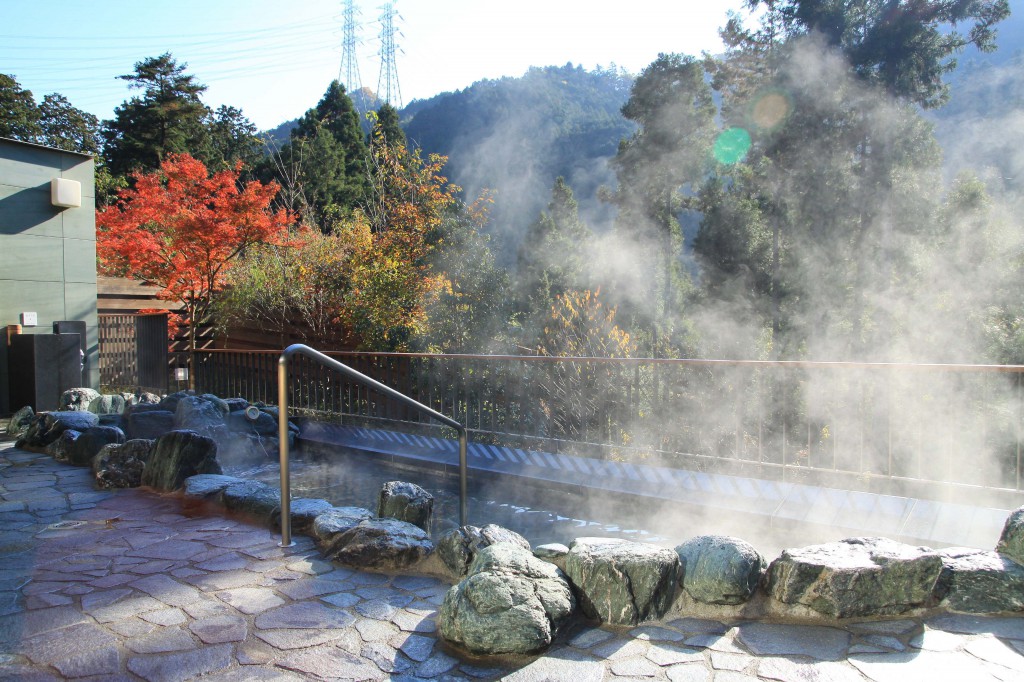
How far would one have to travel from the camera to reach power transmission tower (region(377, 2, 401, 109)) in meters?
36.0

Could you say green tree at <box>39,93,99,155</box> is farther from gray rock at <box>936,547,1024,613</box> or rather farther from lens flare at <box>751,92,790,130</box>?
gray rock at <box>936,547,1024,613</box>

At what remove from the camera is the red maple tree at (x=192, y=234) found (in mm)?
13203

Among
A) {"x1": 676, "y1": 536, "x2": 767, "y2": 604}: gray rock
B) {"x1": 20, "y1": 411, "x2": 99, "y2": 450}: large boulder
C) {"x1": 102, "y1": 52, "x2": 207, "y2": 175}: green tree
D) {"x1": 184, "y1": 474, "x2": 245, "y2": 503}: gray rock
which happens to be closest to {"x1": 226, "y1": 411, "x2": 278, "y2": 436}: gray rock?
{"x1": 20, "y1": 411, "x2": 99, "y2": 450}: large boulder

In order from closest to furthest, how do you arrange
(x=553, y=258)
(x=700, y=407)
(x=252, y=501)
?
1. (x=252, y=501)
2. (x=700, y=407)
3. (x=553, y=258)

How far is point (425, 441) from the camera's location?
6.35 m

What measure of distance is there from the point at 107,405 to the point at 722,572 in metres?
7.54

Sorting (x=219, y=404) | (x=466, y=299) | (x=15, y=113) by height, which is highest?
(x=15, y=113)

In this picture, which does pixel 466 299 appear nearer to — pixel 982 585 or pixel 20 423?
pixel 20 423

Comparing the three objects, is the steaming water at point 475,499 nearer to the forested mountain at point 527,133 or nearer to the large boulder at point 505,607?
the large boulder at point 505,607

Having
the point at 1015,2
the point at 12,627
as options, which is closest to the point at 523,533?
the point at 12,627

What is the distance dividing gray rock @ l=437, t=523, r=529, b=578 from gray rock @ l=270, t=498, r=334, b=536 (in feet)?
2.85

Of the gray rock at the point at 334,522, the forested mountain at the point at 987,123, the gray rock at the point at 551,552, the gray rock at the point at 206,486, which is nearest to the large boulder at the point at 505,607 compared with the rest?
the gray rock at the point at 551,552

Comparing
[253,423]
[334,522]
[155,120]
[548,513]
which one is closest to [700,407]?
[548,513]

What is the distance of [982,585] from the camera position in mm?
2432
